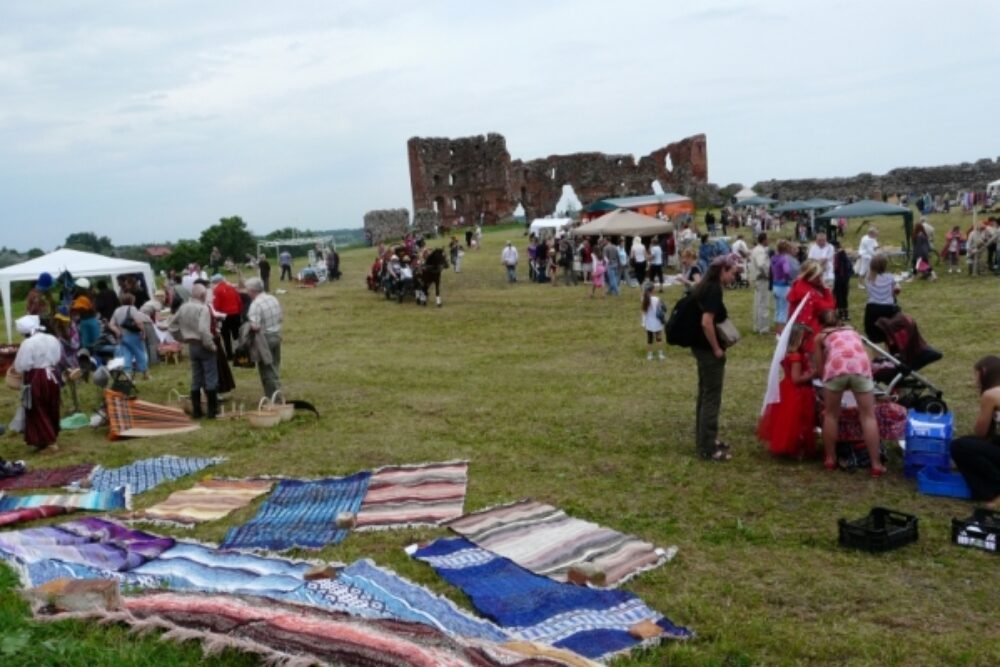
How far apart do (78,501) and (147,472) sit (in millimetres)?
1108

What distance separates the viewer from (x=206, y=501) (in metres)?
7.43

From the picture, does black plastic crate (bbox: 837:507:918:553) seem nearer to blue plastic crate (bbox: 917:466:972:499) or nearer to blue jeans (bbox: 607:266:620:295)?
blue plastic crate (bbox: 917:466:972:499)

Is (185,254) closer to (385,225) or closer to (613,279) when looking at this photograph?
(385,225)

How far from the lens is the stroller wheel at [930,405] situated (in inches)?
278

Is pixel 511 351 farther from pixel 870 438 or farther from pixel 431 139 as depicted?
pixel 431 139

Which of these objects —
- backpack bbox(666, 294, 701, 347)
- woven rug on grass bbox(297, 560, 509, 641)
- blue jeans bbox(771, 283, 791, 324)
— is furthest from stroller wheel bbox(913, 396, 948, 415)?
blue jeans bbox(771, 283, 791, 324)

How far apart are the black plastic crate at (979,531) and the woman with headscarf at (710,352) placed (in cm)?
232

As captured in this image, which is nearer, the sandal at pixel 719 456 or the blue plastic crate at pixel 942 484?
the blue plastic crate at pixel 942 484

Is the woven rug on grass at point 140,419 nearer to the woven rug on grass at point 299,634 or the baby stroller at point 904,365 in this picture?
the woven rug on grass at point 299,634

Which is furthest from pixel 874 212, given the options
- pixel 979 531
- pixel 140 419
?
pixel 140 419

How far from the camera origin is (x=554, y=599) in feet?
16.2

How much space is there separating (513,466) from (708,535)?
242cm

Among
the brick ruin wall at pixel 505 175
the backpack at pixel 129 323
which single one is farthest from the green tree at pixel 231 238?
the backpack at pixel 129 323

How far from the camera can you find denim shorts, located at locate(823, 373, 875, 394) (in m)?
6.98
